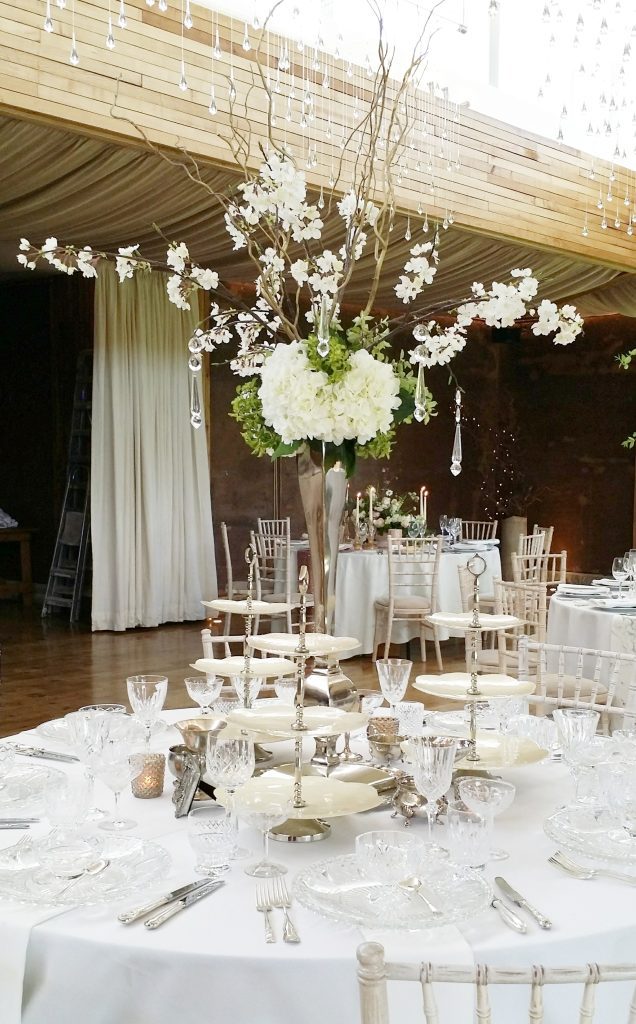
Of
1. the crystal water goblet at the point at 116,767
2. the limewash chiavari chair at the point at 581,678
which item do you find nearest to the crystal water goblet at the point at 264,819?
the crystal water goblet at the point at 116,767

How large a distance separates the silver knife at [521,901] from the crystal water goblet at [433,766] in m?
0.18

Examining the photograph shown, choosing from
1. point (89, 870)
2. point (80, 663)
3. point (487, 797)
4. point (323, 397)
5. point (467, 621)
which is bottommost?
point (80, 663)

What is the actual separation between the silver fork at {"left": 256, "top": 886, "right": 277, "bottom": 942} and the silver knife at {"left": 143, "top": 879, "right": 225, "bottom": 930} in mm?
76

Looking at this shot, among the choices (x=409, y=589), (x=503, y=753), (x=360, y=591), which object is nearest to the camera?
(x=503, y=753)

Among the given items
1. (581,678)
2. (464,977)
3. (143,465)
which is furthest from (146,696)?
(143,465)

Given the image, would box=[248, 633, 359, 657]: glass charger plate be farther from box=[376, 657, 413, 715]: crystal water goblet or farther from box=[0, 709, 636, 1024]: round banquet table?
box=[0, 709, 636, 1024]: round banquet table

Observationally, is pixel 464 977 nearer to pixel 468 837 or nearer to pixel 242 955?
pixel 242 955

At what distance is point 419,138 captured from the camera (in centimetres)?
751

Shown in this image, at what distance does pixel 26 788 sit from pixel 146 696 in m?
0.36

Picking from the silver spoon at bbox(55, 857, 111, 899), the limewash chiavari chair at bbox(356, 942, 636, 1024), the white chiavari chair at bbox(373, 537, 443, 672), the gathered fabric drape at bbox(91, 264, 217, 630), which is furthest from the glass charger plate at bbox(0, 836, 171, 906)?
the gathered fabric drape at bbox(91, 264, 217, 630)

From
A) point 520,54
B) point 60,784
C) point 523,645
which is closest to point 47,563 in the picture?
point 520,54

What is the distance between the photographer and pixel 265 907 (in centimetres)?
163

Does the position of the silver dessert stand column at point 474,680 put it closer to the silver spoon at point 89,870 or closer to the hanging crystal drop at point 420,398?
the hanging crystal drop at point 420,398

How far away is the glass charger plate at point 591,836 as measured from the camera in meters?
1.84
